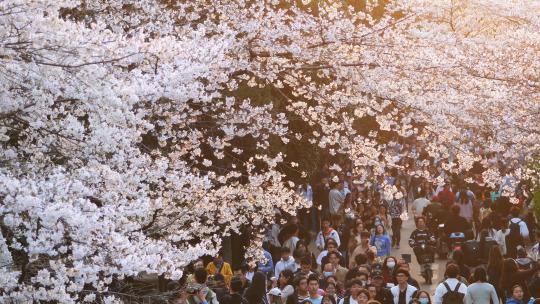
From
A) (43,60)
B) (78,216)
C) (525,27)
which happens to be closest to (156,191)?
(43,60)

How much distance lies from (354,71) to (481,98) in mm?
2052

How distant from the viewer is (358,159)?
12492 millimetres

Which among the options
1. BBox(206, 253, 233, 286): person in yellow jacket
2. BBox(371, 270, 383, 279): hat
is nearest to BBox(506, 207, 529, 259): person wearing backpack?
BBox(371, 270, 383, 279): hat

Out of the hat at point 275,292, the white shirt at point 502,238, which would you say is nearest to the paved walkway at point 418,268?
the white shirt at point 502,238

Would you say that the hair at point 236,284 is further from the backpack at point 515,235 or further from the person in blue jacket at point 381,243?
the backpack at point 515,235

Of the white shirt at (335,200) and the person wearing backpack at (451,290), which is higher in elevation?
the white shirt at (335,200)

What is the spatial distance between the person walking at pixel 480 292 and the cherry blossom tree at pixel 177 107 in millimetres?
1685

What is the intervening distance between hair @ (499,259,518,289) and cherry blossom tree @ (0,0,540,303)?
155cm

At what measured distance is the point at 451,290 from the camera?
1155 centimetres

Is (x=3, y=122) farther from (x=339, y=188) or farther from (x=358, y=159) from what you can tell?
(x=339, y=188)

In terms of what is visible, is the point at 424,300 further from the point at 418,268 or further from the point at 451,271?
the point at 418,268

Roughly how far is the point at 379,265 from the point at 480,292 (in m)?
2.46

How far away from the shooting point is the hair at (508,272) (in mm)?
13055

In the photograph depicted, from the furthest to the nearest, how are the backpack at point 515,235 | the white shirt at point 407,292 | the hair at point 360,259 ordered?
the backpack at point 515,235
the hair at point 360,259
the white shirt at point 407,292
